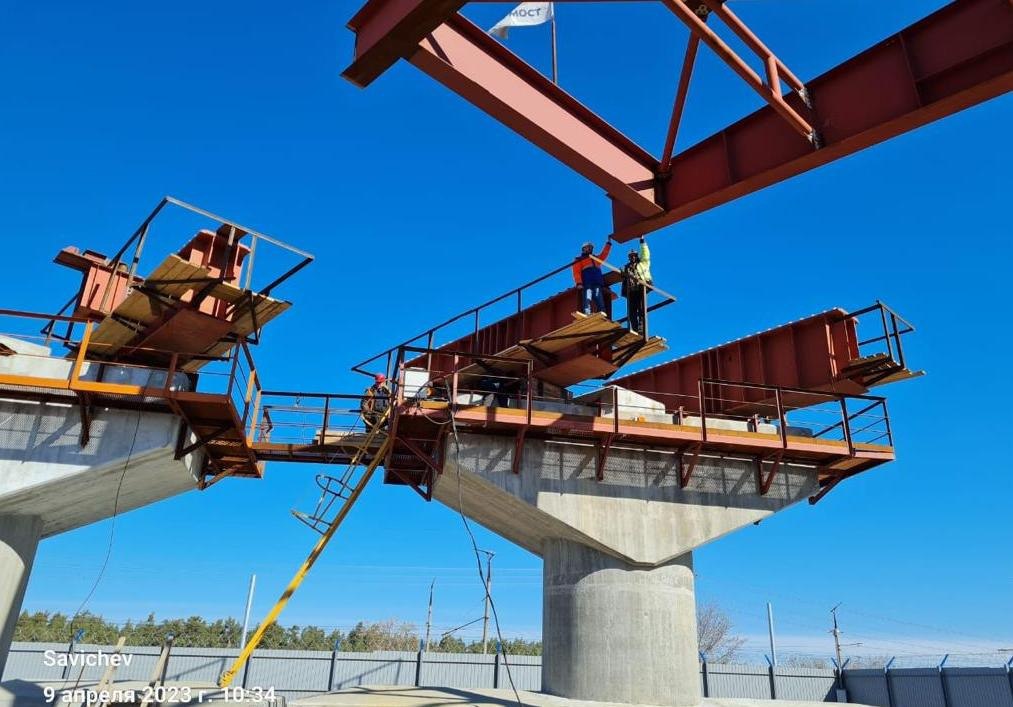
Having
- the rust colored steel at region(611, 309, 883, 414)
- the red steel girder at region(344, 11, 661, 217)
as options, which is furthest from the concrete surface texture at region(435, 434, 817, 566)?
the red steel girder at region(344, 11, 661, 217)

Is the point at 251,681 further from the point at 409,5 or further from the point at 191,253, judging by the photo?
the point at 409,5

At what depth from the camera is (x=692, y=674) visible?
1428cm

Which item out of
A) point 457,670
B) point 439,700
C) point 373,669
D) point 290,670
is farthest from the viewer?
point 457,670

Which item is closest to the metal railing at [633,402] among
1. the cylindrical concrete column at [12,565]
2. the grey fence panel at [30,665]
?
the cylindrical concrete column at [12,565]

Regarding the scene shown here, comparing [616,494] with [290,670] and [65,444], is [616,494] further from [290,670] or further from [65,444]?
[290,670]

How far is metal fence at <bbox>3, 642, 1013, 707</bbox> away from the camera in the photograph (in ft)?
76.4

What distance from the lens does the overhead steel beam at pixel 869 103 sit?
7.69 meters

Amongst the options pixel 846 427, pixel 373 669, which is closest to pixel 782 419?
pixel 846 427

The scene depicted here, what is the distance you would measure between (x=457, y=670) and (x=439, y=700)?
12.2m

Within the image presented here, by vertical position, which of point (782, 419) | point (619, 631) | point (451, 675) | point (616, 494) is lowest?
point (451, 675)

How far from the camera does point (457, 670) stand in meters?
25.7

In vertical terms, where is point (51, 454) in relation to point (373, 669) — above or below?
above

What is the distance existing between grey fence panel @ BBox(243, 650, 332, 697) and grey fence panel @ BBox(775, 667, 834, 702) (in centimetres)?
1762

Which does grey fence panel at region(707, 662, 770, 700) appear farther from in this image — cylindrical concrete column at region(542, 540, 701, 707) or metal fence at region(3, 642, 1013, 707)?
cylindrical concrete column at region(542, 540, 701, 707)
